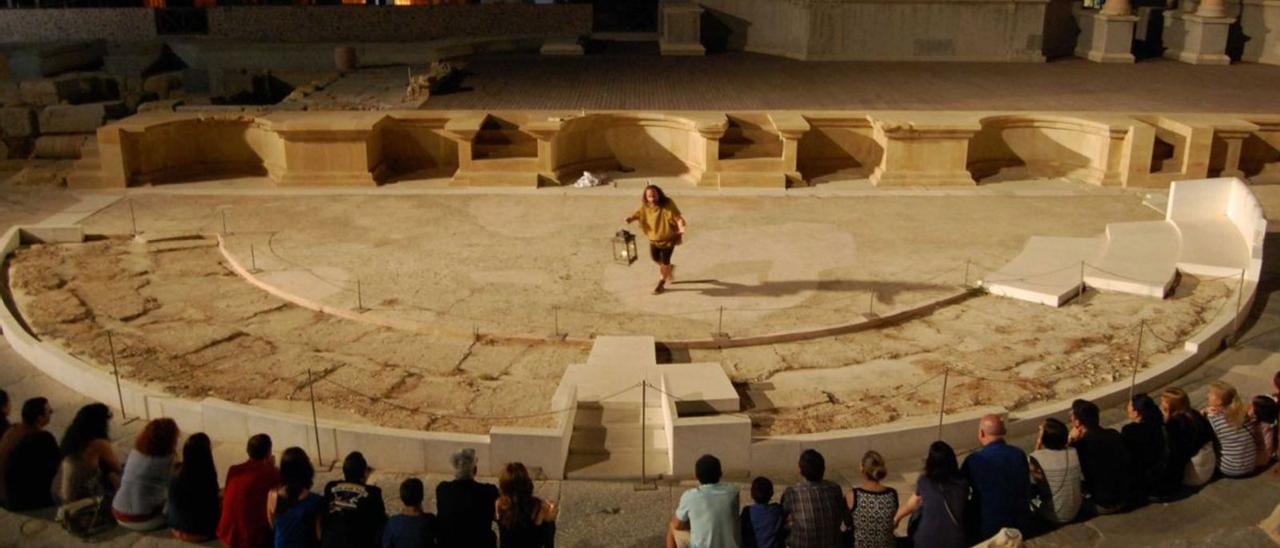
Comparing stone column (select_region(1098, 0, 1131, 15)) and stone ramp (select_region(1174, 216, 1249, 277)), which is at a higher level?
stone column (select_region(1098, 0, 1131, 15))

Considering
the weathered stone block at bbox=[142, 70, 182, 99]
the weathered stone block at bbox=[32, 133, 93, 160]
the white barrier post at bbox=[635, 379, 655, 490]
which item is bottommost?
the white barrier post at bbox=[635, 379, 655, 490]

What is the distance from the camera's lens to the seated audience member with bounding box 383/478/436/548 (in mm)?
5426

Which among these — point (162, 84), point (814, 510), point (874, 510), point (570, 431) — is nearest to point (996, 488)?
point (874, 510)

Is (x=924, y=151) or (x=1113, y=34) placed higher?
(x=1113, y=34)

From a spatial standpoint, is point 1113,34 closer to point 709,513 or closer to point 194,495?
point 709,513

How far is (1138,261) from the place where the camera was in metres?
10.7

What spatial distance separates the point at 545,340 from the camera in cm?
901

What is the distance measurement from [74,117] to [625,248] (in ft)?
→ 42.5

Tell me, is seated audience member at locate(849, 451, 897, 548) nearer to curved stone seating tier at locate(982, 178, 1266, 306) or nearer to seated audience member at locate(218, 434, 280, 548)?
seated audience member at locate(218, 434, 280, 548)

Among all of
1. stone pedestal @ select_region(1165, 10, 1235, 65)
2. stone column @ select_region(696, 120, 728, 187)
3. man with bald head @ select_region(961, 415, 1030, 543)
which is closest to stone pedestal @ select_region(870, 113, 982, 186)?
stone column @ select_region(696, 120, 728, 187)

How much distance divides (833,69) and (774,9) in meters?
2.72

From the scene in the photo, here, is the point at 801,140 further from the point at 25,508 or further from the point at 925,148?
the point at 25,508

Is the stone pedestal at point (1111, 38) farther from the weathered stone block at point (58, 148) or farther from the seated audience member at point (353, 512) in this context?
the seated audience member at point (353, 512)

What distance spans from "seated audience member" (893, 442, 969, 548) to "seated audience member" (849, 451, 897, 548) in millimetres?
87
